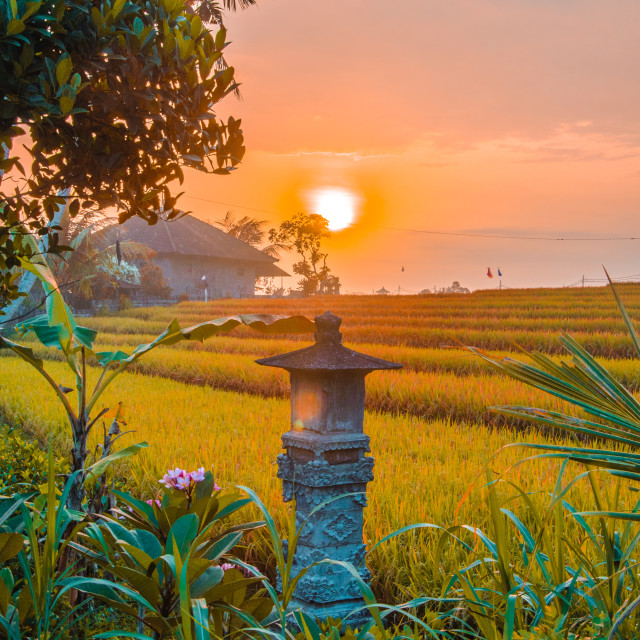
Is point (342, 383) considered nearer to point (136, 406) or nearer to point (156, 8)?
point (156, 8)

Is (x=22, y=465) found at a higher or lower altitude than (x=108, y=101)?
lower

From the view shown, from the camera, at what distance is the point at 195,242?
1297 inches

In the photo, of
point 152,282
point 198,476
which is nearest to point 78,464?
point 198,476

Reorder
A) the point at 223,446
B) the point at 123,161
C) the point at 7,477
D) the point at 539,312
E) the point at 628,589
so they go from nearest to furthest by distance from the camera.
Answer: the point at 628,589 < the point at 123,161 < the point at 7,477 < the point at 223,446 < the point at 539,312

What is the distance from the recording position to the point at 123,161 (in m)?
2.69

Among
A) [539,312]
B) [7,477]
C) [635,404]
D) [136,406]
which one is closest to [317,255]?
[539,312]

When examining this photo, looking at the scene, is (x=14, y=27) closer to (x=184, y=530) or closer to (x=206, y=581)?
(x=184, y=530)

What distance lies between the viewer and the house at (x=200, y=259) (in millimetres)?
31109

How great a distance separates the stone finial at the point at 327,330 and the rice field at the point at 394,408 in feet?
2.24

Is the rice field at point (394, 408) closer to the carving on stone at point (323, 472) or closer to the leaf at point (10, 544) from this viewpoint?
the carving on stone at point (323, 472)

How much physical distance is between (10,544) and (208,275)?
1248 inches

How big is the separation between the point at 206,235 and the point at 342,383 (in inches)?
1326

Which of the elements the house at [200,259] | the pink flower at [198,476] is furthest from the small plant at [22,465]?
the house at [200,259]

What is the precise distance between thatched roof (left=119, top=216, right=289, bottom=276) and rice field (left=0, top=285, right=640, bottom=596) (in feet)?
52.4
